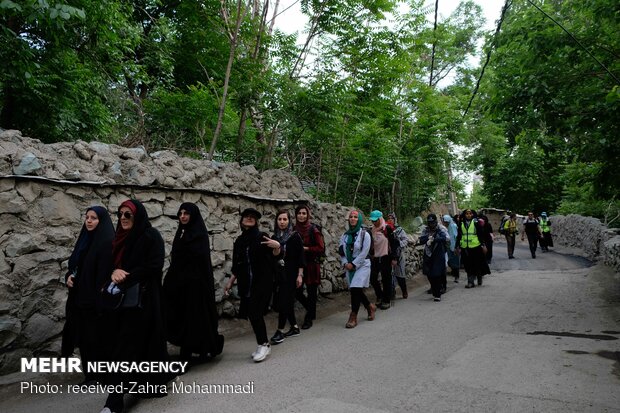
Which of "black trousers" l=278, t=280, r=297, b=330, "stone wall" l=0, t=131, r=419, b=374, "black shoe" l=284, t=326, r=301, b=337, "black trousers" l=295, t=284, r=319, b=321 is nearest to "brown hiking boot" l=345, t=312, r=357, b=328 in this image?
"black trousers" l=295, t=284, r=319, b=321

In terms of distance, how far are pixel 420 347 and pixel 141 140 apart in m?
6.83

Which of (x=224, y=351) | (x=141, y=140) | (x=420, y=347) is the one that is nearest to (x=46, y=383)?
(x=224, y=351)

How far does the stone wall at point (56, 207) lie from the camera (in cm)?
408

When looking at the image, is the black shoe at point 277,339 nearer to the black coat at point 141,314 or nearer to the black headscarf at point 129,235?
the black coat at point 141,314

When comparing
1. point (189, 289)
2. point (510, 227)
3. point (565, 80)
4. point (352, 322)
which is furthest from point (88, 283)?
point (510, 227)

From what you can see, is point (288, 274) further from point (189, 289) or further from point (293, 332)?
point (189, 289)

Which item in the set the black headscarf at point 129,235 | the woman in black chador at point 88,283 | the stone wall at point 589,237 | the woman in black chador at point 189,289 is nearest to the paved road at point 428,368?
the woman in black chador at point 189,289

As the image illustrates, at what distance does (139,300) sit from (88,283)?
2.37ft

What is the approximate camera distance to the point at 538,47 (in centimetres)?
704

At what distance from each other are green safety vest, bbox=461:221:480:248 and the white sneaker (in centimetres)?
670

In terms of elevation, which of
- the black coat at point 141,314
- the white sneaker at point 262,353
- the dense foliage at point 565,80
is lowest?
the white sneaker at point 262,353

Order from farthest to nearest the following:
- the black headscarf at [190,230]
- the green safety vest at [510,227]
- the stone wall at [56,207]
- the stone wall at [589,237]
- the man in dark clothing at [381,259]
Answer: the green safety vest at [510,227]
the stone wall at [589,237]
the man in dark clothing at [381,259]
the black headscarf at [190,230]
the stone wall at [56,207]

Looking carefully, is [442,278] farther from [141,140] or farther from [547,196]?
[547,196]

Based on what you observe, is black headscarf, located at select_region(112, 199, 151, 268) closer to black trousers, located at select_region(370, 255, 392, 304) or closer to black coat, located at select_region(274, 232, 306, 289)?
black coat, located at select_region(274, 232, 306, 289)
